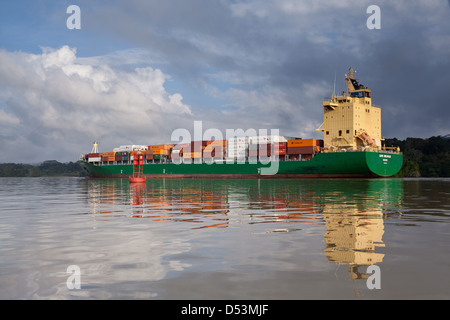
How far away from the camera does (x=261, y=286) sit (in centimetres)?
593

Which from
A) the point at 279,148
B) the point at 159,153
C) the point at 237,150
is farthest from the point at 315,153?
the point at 159,153

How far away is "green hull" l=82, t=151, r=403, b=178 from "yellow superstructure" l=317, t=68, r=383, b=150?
12.9 ft

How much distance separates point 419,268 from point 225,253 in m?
3.78

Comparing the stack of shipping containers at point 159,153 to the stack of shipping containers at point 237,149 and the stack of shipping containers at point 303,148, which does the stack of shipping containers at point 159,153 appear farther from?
the stack of shipping containers at point 303,148

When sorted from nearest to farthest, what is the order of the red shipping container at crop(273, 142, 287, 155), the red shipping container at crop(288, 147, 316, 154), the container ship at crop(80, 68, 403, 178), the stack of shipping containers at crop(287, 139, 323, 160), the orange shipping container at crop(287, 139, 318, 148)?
the container ship at crop(80, 68, 403, 178), the red shipping container at crop(288, 147, 316, 154), the stack of shipping containers at crop(287, 139, 323, 160), the orange shipping container at crop(287, 139, 318, 148), the red shipping container at crop(273, 142, 287, 155)

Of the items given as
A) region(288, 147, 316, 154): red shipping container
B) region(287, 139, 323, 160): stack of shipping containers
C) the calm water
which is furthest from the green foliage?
the calm water

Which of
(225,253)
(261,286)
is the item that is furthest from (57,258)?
(261,286)

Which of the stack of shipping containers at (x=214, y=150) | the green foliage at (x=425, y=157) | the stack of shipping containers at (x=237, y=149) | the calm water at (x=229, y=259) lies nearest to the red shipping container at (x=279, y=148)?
the stack of shipping containers at (x=237, y=149)

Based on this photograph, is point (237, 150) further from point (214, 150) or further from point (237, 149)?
point (214, 150)

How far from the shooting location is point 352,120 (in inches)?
2825

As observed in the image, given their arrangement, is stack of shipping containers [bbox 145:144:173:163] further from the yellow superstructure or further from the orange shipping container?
the yellow superstructure

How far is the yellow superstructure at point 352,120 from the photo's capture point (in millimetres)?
71812

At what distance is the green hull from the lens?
221 feet
